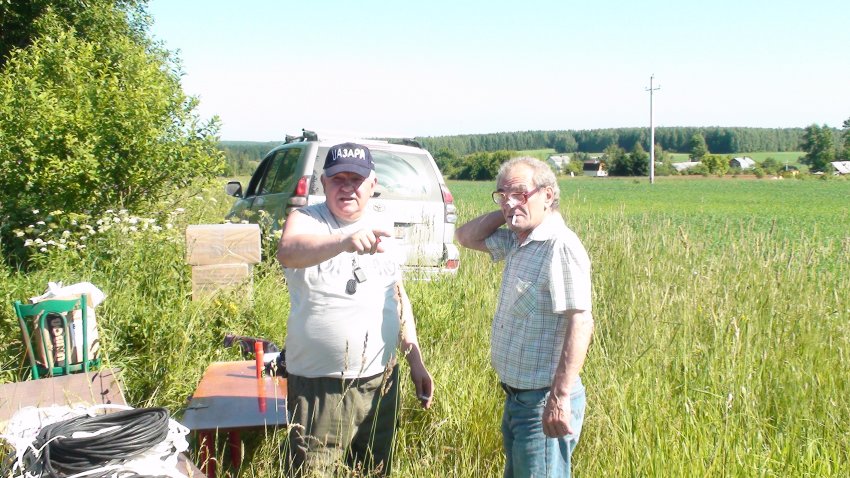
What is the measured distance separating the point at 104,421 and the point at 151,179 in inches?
195

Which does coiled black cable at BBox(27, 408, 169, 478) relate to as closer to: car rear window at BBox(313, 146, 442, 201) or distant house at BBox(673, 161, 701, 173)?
car rear window at BBox(313, 146, 442, 201)

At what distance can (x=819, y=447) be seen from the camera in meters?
3.18

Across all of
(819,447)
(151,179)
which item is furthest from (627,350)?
(151,179)

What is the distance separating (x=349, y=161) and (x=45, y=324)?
242 centimetres

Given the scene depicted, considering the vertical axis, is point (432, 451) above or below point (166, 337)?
below

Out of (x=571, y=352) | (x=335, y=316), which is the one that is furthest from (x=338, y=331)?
(x=571, y=352)

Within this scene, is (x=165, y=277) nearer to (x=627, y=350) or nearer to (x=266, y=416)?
(x=266, y=416)

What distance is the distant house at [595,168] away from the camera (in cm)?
9600

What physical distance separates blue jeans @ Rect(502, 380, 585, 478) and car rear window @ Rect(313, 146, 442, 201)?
4.37 meters

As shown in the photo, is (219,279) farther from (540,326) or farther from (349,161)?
(540,326)

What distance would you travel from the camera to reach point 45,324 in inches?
162

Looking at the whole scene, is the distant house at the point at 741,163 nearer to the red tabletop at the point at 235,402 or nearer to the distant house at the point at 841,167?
the distant house at the point at 841,167

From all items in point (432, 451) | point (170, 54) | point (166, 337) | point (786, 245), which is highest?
point (170, 54)

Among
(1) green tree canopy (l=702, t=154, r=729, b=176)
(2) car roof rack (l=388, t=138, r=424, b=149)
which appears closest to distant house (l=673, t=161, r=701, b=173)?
(1) green tree canopy (l=702, t=154, r=729, b=176)
